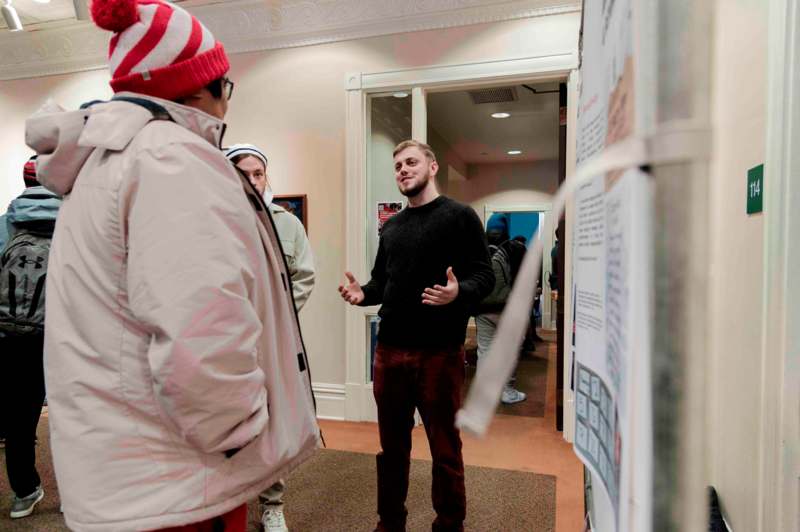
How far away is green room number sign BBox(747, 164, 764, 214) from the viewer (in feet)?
4.76

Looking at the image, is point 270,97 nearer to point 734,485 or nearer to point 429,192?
point 429,192

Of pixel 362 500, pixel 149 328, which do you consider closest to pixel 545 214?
pixel 362 500

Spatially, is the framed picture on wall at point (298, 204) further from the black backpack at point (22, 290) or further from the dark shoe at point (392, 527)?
the dark shoe at point (392, 527)

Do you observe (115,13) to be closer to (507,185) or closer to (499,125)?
(499,125)

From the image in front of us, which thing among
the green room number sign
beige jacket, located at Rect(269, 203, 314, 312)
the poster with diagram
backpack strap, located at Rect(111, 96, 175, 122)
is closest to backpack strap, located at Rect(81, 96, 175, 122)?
backpack strap, located at Rect(111, 96, 175, 122)

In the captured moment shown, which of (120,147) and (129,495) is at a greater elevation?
(120,147)

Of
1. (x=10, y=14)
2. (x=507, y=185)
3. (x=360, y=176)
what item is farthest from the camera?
Answer: (x=507, y=185)

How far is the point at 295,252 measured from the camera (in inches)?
94.0

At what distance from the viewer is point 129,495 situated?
35.3 inches

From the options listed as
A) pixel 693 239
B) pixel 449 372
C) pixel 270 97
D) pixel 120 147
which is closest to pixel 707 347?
pixel 693 239

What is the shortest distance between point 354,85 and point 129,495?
329 centimetres

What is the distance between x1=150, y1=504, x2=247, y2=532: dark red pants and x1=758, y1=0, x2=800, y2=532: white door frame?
4.22 feet

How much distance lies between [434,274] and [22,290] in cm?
167

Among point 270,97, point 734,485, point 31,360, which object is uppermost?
point 270,97
